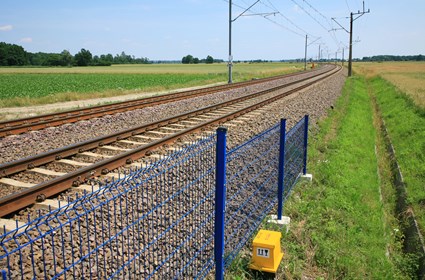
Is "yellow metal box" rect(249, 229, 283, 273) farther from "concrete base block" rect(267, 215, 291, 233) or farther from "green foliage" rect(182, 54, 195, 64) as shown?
"green foliage" rect(182, 54, 195, 64)

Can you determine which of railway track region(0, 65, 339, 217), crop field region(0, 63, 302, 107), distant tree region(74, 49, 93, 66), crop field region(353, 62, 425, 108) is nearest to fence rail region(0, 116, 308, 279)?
railway track region(0, 65, 339, 217)

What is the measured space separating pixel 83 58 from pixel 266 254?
432ft

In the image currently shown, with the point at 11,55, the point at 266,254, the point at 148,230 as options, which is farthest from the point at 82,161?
the point at 11,55

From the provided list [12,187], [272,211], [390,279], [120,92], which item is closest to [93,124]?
[12,187]

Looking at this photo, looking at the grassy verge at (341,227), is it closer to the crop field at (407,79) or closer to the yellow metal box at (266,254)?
the yellow metal box at (266,254)

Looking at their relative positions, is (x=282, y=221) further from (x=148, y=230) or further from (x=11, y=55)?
(x=11, y=55)

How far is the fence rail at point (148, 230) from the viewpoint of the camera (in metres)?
3.57

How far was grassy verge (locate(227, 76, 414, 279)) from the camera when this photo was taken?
17.5 feet

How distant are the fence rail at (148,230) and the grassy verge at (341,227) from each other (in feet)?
1.49

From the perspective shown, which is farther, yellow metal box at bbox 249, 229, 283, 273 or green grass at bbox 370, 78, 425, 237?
green grass at bbox 370, 78, 425, 237

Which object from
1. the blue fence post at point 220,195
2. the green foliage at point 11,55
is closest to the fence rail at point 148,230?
the blue fence post at point 220,195

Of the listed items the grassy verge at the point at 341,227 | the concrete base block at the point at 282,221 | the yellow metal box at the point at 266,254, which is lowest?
the grassy verge at the point at 341,227

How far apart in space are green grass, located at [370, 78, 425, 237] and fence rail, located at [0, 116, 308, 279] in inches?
127

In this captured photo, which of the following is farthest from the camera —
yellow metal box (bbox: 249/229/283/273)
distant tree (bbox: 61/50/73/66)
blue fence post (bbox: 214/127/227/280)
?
distant tree (bbox: 61/50/73/66)
